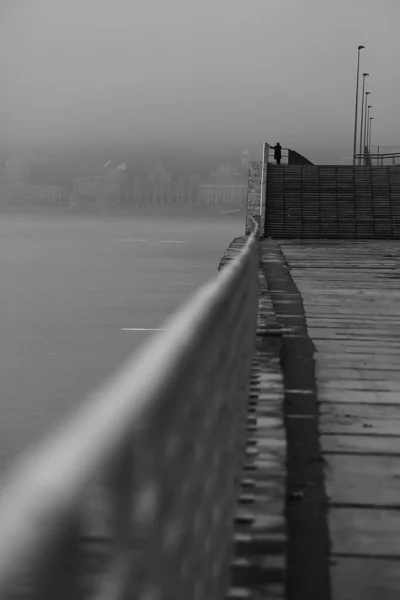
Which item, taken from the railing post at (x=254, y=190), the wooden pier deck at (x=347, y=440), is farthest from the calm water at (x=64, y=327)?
the wooden pier deck at (x=347, y=440)

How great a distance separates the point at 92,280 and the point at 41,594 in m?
138

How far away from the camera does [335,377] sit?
6773 mm

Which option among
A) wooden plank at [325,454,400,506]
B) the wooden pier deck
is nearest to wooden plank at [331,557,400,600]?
the wooden pier deck

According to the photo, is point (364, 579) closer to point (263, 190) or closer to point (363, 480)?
point (363, 480)

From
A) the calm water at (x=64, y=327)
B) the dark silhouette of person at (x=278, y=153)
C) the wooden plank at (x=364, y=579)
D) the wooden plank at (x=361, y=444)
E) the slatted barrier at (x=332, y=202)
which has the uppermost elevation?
the dark silhouette of person at (x=278, y=153)

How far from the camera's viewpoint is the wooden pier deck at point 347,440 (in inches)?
136

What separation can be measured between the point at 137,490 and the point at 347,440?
378 centimetres

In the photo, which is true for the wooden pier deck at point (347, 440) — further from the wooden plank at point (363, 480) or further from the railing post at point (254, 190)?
the railing post at point (254, 190)

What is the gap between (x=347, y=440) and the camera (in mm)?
5047

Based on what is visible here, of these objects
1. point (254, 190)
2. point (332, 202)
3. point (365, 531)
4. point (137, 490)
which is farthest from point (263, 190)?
point (137, 490)

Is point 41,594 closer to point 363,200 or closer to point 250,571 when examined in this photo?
point 250,571

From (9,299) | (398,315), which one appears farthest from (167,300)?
(398,315)

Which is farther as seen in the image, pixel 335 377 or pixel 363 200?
pixel 363 200

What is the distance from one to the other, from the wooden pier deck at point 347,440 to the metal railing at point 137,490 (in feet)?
1.99
